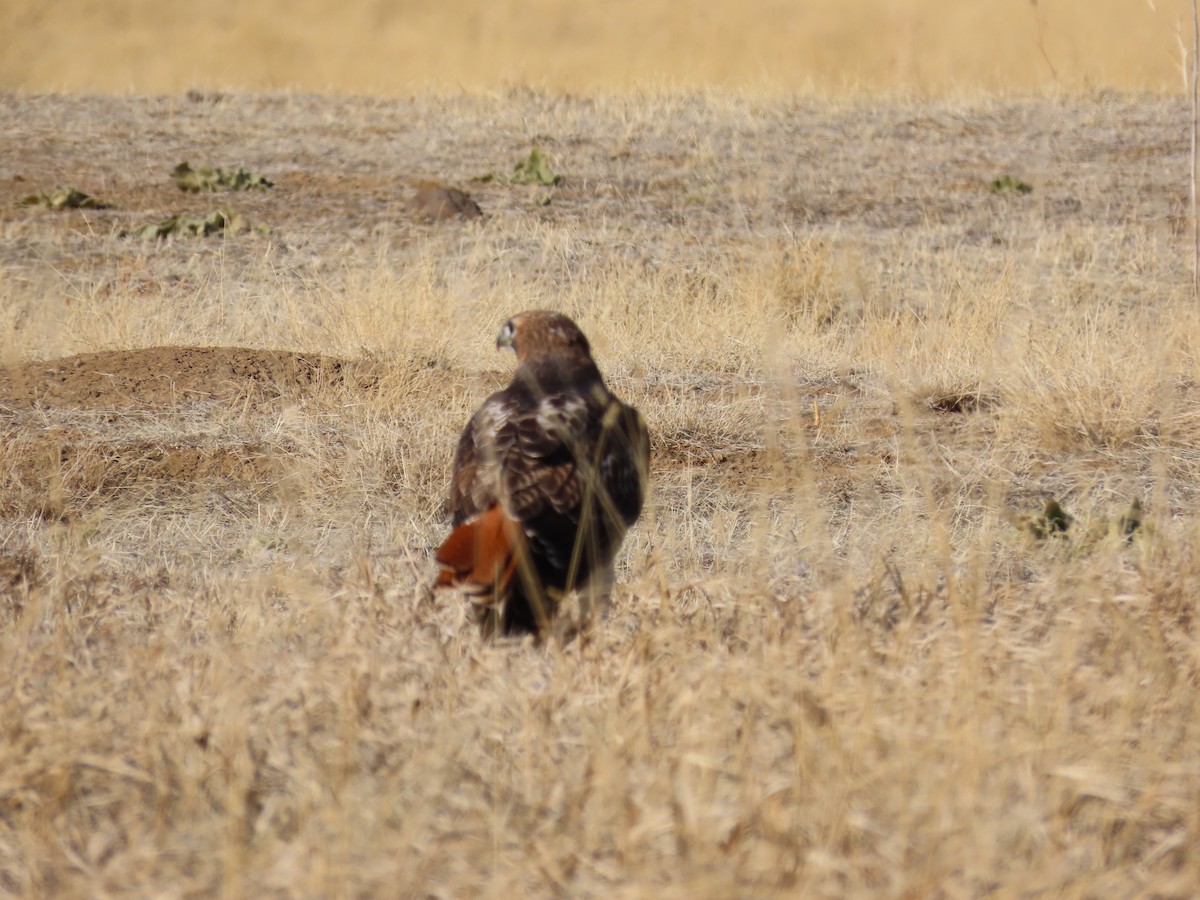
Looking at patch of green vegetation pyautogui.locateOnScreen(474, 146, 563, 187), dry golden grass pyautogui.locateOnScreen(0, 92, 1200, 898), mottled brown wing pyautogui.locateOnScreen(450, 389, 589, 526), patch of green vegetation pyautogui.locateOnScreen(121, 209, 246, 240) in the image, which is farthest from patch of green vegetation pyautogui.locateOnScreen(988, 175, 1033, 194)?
mottled brown wing pyautogui.locateOnScreen(450, 389, 589, 526)

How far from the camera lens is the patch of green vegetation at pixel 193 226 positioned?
35.5 feet

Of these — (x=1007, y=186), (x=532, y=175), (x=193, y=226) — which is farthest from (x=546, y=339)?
(x=1007, y=186)

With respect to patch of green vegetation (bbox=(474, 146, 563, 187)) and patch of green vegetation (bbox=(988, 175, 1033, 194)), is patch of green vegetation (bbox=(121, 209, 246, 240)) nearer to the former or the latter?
patch of green vegetation (bbox=(474, 146, 563, 187))

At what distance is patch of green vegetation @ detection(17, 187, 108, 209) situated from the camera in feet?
38.7

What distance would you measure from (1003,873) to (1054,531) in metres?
2.24

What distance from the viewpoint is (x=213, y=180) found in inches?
502

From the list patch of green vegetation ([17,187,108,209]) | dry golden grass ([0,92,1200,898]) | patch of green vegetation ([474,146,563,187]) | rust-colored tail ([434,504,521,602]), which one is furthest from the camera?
patch of green vegetation ([474,146,563,187])

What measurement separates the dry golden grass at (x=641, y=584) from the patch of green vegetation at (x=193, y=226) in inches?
6.7

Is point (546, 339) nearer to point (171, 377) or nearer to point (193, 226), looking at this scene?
point (171, 377)

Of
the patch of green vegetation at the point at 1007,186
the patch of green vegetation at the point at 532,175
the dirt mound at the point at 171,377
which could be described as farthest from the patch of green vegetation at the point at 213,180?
the patch of green vegetation at the point at 1007,186

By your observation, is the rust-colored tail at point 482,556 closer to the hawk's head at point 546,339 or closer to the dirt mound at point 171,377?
the hawk's head at point 546,339

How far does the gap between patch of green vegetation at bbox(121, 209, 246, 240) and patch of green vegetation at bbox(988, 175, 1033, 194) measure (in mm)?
6609

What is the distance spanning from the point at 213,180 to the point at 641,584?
33.0 ft

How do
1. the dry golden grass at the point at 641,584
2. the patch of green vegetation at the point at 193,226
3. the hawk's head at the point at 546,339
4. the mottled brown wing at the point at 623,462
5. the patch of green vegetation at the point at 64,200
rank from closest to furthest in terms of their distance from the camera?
the dry golden grass at the point at 641,584 < the mottled brown wing at the point at 623,462 < the hawk's head at the point at 546,339 < the patch of green vegetation at the point at 193,226 < the patch of green vegetation at the point at 64,200
